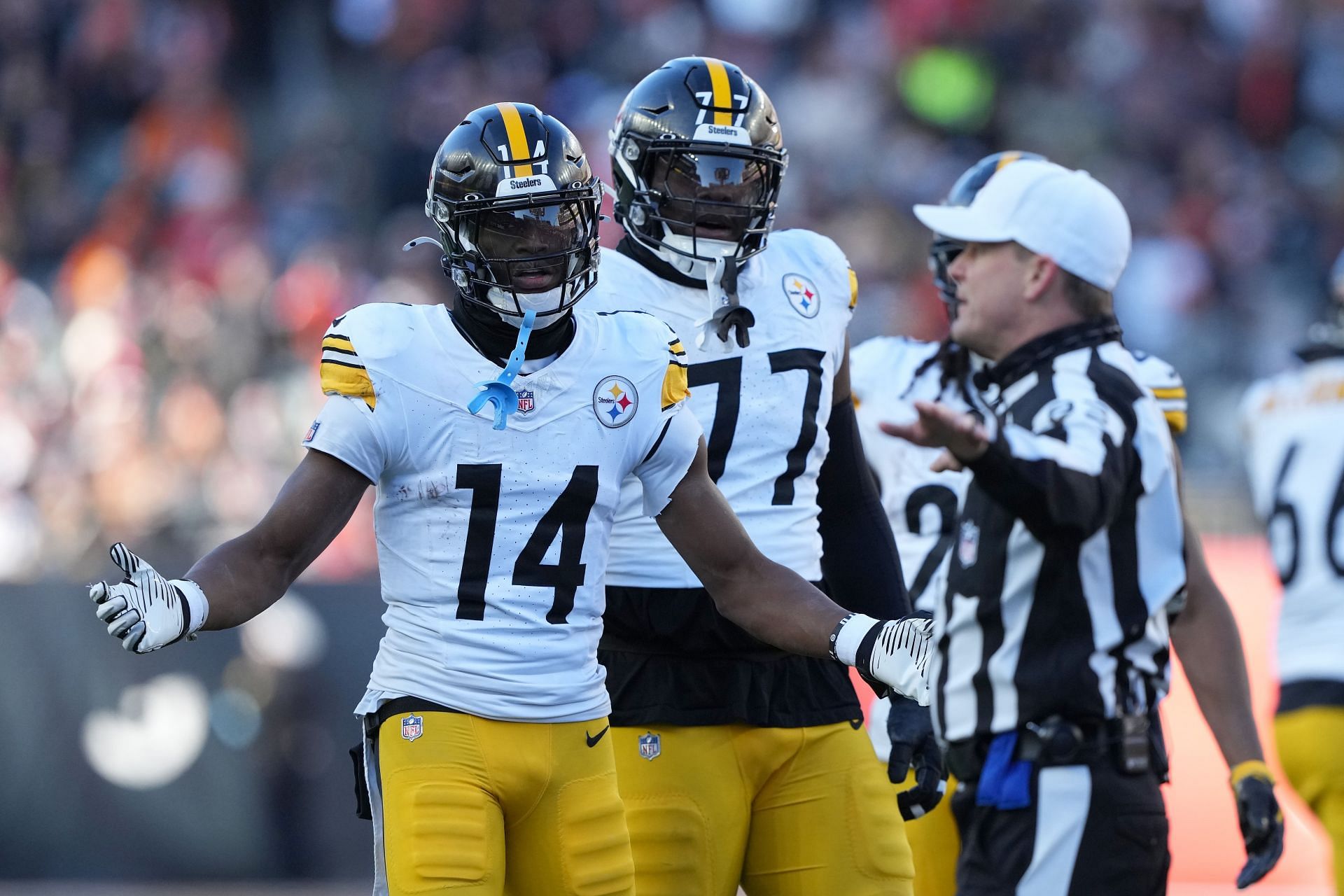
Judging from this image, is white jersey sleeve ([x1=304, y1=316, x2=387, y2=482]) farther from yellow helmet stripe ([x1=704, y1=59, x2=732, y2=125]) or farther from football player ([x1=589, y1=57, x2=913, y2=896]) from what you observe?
yellow helmet stripe ([x1=704, y1=59, x2=732, y2=125])

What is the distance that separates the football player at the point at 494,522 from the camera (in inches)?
125

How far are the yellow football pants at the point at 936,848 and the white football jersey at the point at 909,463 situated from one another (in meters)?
0.55

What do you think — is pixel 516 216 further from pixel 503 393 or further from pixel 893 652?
pixel 893 652

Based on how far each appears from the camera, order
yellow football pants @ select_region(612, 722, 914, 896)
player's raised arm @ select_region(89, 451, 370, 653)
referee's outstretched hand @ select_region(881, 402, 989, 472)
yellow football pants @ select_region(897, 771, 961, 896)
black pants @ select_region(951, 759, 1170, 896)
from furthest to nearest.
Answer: yellow football pants @ select_region(897, 771, 961, 896), yellow football pants @ select_region(612, 722, 914, 896), black pants @ select_region(951, 759, 1170, 896), player's raised arm @ select_region(89, 451, 370, 653), referee's outstretched hand @ select_region(881, 402, 989, 472)

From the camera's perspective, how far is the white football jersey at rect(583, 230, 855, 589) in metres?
3.76

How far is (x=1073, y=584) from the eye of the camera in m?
3.34

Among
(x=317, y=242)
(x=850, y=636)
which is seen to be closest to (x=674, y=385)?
(x=850, y=636)

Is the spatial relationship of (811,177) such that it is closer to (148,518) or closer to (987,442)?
(148,518)

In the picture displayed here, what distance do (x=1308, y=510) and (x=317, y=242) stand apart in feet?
25.3

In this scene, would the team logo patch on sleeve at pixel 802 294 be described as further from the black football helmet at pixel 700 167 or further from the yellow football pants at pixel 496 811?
the yellow football pants at pixel 496 811

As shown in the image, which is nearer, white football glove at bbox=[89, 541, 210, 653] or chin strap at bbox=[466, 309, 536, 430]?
white football glove at bbox=[89, 541, 210, 653]

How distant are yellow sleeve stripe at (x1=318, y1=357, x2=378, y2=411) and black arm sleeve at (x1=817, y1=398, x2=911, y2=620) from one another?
3.98ft

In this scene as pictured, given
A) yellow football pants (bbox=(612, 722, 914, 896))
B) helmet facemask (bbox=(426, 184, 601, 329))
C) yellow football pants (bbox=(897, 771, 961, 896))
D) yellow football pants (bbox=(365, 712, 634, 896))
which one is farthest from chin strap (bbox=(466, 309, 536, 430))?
yellow football pants (bbox=(897, 771, 961, 896))

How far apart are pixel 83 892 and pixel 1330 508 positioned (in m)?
5.60
